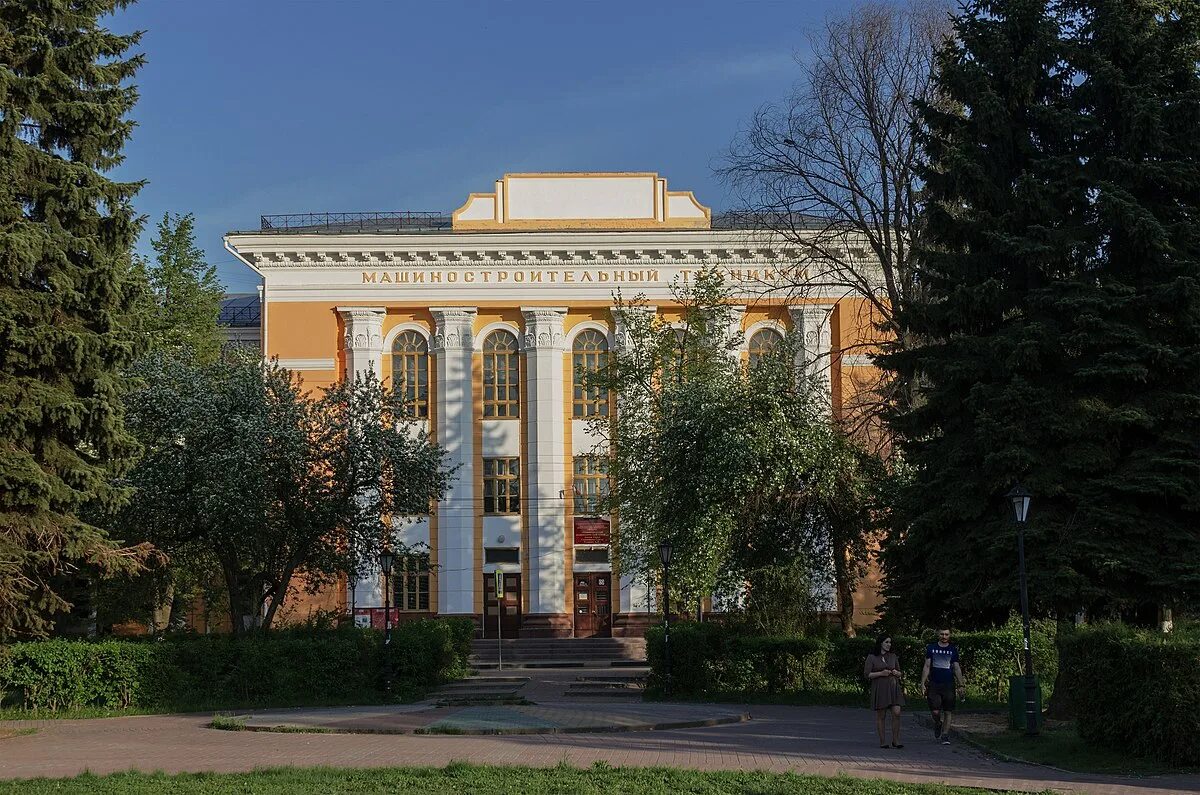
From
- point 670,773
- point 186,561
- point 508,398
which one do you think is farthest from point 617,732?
point 508,398

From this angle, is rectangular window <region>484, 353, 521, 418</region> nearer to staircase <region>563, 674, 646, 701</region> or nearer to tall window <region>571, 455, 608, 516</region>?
tall window <region>571, 455, 608, 516</region>

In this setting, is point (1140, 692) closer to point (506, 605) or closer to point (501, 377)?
point (506, 605)

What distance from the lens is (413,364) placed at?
44875 mm

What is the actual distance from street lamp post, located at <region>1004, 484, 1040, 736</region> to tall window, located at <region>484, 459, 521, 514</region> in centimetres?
2684

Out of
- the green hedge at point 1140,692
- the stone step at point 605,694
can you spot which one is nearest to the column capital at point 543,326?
the stone step at point 605,694

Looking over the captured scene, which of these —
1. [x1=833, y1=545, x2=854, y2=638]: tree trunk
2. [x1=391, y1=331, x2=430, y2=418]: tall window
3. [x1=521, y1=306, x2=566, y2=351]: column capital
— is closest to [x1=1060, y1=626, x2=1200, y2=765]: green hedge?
[x1=833, y1=545, x2=854, y2=638]: tree trunk

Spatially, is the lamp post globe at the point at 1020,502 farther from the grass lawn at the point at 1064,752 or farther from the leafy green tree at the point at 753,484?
the leafy green tree at the point at 753,484

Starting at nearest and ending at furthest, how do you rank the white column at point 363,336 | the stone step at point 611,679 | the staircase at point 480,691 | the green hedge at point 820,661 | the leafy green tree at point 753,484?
the staircase at point 480,691 → the green hedge at point 820,661 → the leafy green tree at point 753,484 → the stone step at point 611,679 → the white column at point 363,336

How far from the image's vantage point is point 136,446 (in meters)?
22.2

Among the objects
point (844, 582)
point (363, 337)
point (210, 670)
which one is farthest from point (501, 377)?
point (210, 670)

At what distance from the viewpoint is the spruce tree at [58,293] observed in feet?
66.9

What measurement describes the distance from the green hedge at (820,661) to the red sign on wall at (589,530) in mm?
16991

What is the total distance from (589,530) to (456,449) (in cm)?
522

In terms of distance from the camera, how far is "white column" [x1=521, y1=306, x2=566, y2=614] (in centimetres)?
4350
